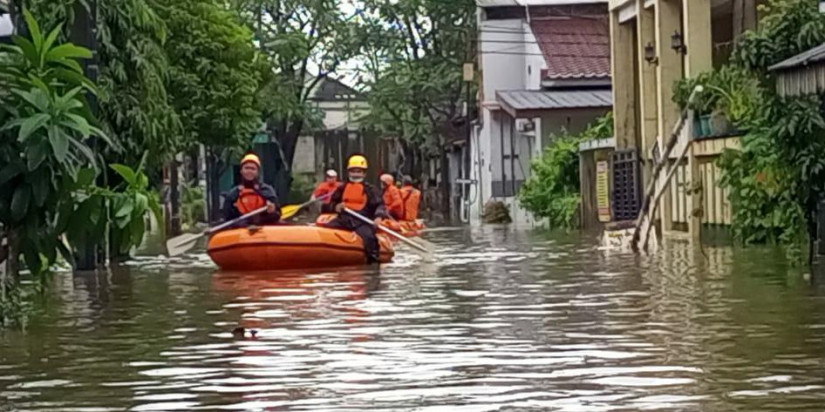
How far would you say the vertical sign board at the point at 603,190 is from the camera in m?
40.7

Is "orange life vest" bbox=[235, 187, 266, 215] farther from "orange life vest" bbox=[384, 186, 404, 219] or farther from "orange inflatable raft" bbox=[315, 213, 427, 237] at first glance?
"orange life vest" bbox=[384, 186, 404, 219]

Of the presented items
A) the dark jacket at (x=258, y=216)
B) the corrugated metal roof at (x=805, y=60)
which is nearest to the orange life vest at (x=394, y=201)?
the dark jacket at (x=258, y=216)

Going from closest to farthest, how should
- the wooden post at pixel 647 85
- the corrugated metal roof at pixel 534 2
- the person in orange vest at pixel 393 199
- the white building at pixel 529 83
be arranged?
the wooden post at pixel 647 85
the person in orange vest at pixel 393 199
the white building at pixel 529 83
the corrugated metal roof at pixel 534 2

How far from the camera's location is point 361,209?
88.6ft

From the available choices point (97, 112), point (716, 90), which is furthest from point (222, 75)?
point (97, 112)

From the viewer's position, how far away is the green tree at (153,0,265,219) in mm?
36688

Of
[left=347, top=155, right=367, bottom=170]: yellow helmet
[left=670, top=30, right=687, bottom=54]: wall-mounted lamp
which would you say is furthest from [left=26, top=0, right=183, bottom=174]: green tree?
[left=670, top=30, right=687, bottom=54]: wall-mounted lamp

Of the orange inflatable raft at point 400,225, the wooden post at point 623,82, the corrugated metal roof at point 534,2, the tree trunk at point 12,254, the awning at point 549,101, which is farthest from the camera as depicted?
the corrugated metal roof at point 534,2

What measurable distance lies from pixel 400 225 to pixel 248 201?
441 inches

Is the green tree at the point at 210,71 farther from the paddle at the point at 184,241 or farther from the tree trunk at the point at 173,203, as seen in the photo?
the paddle at the point at 184,241

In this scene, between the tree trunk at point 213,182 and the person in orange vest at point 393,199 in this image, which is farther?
the tree trunk at point 213,182

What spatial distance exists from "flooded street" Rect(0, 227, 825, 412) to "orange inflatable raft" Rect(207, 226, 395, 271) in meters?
1.95

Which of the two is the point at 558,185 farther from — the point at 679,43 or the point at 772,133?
the point at 772,133

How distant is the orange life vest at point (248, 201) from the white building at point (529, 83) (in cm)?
2212
